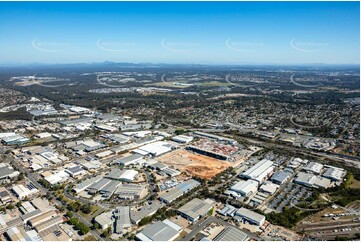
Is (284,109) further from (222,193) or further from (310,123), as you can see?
(222,193)

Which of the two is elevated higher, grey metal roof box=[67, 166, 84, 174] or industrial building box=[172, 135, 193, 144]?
industrial building box=[172, 135, 193, 144]

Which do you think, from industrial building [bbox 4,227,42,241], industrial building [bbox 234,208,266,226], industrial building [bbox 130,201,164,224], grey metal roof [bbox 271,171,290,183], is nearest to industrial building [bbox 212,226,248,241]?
industrial building [bbox 234,208,266,226]

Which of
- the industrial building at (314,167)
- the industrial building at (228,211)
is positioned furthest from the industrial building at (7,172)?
the industrial building at (314,167)

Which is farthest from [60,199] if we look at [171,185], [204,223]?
[204,223]

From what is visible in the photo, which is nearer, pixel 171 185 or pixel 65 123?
pixel 171 185

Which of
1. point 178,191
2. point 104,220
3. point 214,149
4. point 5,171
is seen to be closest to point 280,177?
point 214,149

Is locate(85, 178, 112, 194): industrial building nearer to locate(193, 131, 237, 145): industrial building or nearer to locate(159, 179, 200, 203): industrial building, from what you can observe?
locate(159, 179, 200, 203): industrial building
